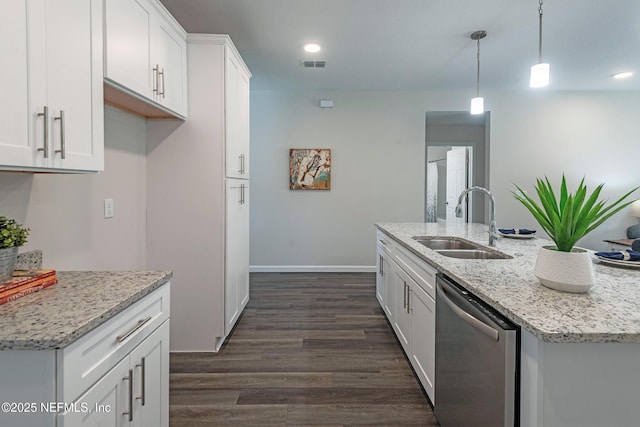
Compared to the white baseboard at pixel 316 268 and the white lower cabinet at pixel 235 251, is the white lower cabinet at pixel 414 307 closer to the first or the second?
the white lower cabinet at pixel 235 251

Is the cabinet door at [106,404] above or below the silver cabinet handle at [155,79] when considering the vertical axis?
below

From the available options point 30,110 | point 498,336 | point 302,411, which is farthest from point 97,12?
point 302,411

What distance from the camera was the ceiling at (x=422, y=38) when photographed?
2811mm

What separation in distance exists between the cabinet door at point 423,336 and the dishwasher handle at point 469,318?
23cm

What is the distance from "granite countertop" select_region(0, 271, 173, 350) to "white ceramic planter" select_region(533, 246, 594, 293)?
1542 millimetres

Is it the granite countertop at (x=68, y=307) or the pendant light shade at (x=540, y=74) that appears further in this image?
the pendant light shade at (x=540, y=74)

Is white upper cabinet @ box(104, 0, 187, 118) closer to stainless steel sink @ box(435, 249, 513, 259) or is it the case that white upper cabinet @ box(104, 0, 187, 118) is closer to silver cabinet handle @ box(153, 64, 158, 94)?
silver cabinet handle @ box(153, 64, 158, 94)

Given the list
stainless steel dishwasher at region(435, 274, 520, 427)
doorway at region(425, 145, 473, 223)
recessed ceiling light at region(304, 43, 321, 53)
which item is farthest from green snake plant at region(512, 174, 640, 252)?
doorway at region(425, 145, 473, 223)

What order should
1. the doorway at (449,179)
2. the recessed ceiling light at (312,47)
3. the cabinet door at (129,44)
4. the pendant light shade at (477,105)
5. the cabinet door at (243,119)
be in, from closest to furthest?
the cabinet door at (129,44) → the cabinet door at (243,119) → the pendant light shade at (477,105) → the recessed ceiling light at (312,47) → the doorway at (449,179)

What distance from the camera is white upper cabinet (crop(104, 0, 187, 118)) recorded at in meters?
1.68

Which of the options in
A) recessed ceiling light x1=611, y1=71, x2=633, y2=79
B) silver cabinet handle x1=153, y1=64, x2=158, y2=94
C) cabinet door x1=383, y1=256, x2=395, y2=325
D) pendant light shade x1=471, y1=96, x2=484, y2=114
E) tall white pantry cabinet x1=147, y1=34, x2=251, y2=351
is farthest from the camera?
recessed ceiling light x1=611, y1=71, x2=633, y2=79

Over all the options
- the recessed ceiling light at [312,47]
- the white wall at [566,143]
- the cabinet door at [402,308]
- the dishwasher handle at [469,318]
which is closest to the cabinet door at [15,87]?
the dishwasher handle at [469,318]

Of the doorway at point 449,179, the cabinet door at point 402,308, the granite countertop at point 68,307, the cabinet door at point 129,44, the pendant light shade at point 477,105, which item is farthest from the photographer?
the doorway at point 449,179

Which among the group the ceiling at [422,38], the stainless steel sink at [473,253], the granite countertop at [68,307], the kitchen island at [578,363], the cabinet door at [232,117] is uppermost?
the ceiling at [422,38]
